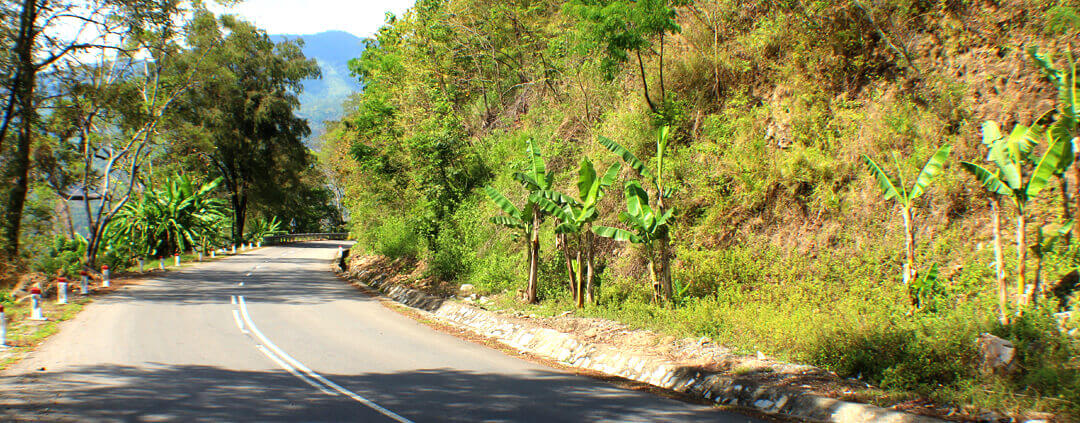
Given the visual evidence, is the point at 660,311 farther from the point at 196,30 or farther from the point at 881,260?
the point at 196,30

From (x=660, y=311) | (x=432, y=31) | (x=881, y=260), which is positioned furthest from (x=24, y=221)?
(x=881, y=260)

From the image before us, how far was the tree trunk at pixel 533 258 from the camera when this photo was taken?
14.9 metres

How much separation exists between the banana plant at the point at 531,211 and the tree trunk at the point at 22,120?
41.1 ft

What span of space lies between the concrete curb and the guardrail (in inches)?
1687

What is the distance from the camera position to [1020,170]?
27.5ft

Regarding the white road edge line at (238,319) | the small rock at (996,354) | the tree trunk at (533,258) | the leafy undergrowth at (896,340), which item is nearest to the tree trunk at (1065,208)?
the leafy undergrowth at (896,340)

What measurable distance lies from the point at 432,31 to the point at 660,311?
17394 mm

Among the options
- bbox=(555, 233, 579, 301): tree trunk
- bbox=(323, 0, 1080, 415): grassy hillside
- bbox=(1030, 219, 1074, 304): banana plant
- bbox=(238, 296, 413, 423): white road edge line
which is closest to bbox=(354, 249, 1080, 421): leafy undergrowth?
bbox=(323, 0, 1080, 415): grassy hillside

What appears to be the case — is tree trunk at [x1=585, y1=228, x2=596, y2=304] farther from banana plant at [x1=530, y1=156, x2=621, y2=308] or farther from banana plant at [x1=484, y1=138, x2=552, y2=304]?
banana plant at [x1=484, y1=138, x2=552, y2=304]

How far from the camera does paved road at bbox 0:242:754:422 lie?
23.2 feet

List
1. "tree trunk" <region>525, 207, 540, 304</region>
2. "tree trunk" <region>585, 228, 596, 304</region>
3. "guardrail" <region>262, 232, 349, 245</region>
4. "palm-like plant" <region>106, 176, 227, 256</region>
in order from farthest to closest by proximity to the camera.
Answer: "guardrail" <region>262, 232, 349, 245</region>
"palm-like plant" <region>106, 176, 227, 256</region>
"tree trunk" <region>525, 207, 540, 304</region>
"tree trunk" <region>585, 228, 596, 304</region>

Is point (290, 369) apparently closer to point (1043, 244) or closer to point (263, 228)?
point (1043, 244)

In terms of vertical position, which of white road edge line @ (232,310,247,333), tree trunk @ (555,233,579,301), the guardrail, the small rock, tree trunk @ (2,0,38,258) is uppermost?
tree trunk @ (2,0,38,258)

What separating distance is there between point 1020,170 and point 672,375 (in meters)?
5.23
